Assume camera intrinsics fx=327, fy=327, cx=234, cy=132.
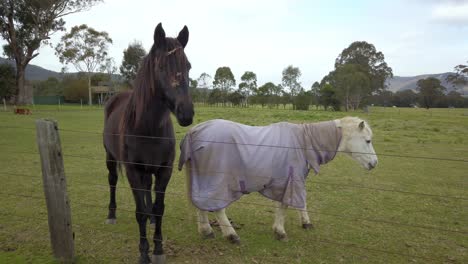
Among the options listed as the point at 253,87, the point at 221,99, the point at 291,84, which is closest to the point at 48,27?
the point at 221,99

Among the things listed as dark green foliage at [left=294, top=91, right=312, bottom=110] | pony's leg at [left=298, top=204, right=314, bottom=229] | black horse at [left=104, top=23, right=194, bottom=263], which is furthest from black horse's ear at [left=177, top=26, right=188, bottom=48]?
dark green foliage at [left=294, top=91, right=312, bottom=110]

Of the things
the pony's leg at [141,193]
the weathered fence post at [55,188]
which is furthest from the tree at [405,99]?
the weathered fence post at [55,188]

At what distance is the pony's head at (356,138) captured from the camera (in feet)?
13.5

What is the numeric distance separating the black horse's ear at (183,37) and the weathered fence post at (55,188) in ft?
4.41

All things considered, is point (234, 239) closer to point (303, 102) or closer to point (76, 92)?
point (303, 102)

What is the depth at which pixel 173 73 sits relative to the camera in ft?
8.90

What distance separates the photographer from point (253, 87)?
208 feet

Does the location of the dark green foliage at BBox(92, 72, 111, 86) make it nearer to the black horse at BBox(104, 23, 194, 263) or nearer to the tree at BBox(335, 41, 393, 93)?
the tree at BBox(335, 41, 393, 93)

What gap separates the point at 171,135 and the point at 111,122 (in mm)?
1278

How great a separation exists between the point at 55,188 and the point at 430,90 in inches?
2841

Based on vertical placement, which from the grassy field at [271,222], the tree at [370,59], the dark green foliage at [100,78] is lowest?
the grassy field at [271,222]

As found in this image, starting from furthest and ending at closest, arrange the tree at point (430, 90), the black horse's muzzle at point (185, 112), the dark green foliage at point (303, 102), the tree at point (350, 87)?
the tree at point (430, 90) → the dark green foliage at point (303, 102) → the tree at point (350, 87) → the black horse's muzzle at point (185, 112)

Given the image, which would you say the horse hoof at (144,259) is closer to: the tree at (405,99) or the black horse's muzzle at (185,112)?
the black horse's muzzle at (185,112)

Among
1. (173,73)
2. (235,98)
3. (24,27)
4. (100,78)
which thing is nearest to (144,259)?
(173,73)
